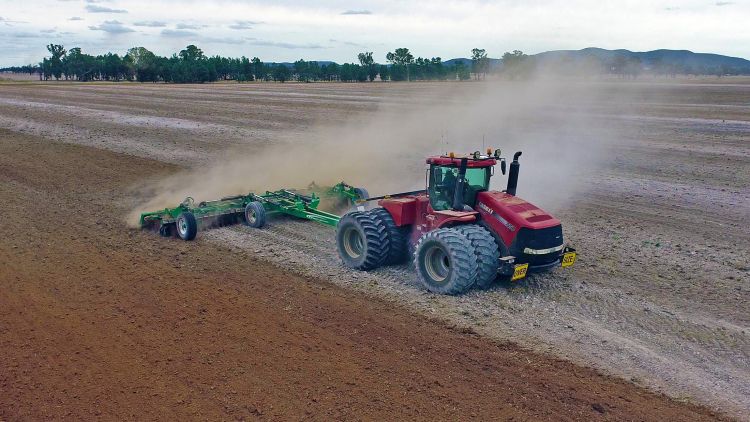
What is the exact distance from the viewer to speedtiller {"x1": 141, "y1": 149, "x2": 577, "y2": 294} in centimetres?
979

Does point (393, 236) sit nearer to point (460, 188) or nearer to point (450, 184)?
point (450, 184)

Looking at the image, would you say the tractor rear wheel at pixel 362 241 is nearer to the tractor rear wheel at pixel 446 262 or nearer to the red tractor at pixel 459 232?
the red tractor at pixel 459 232

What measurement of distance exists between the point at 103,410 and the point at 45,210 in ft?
37.0

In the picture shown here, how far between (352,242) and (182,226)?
4205 millimetres

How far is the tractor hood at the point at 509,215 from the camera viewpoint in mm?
9797

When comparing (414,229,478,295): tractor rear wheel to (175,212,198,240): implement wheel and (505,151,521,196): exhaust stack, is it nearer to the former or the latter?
(505,151,521,196): exhaust stack

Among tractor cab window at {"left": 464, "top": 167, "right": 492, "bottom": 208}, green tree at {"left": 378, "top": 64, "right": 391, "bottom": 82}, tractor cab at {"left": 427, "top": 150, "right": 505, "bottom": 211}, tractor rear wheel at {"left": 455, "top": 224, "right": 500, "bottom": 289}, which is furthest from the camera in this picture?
green tree at {"left": 378, "top": 64, "right": 391, "bottom": 82}

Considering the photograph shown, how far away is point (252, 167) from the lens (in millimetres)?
21828

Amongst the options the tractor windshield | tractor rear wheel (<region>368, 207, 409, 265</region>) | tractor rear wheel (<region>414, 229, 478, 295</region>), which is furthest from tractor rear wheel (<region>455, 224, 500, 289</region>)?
tractor rear wheel (<region>368, 207, 409, 265</region>)

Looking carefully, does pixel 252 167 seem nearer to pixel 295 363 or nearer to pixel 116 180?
pixel 116 180

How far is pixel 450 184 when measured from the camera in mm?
10688

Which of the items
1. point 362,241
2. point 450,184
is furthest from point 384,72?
point 450,184

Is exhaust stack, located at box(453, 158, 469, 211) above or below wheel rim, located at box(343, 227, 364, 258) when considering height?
above

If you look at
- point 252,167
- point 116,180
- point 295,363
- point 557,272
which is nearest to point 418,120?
point 252,167
